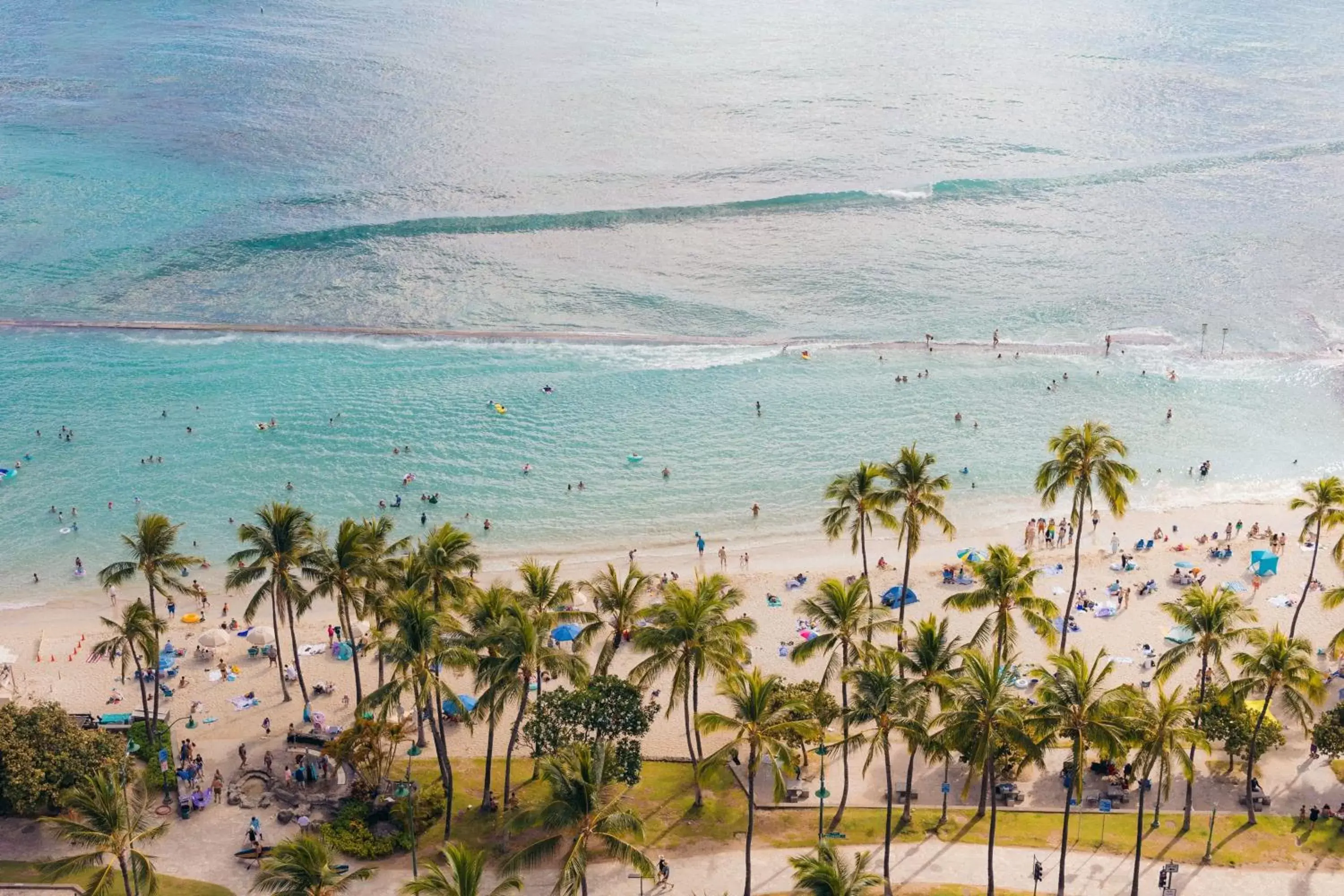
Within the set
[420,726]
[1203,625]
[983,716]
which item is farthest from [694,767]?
[1203,625]

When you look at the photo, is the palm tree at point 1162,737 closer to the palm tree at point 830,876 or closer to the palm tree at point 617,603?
the palm tree at point 830,876

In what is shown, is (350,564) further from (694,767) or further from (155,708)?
(694,767)

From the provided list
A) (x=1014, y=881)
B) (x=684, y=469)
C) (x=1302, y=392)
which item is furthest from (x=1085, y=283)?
(x=1014, y=881)

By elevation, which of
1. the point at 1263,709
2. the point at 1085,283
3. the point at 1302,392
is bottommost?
the point at 1263,709

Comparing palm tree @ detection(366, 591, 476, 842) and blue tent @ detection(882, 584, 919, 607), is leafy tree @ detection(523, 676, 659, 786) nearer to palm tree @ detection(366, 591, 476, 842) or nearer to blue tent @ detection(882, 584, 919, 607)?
palm tree @ detection(366, 591, 476, 842)

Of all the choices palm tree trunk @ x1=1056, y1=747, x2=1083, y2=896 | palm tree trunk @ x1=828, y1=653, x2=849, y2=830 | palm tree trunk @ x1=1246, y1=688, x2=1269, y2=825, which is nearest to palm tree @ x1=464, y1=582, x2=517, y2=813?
palm tree trunk @ x1=828, y1=653, x2=849, y2=830

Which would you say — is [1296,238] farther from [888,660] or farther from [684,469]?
[888,660]

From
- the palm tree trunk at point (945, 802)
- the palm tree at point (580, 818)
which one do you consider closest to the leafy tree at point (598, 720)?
the palm tree at point (580, 818)
